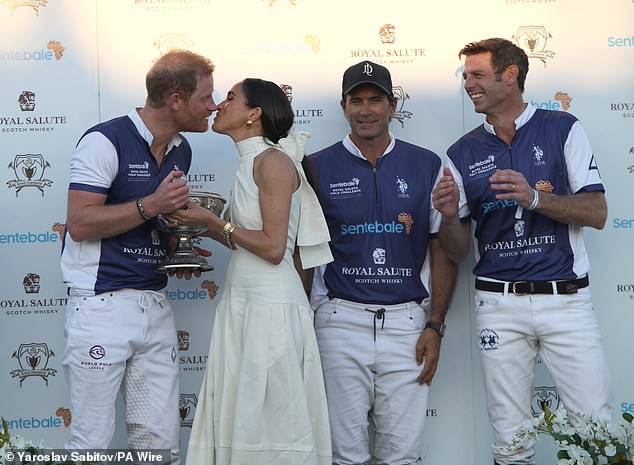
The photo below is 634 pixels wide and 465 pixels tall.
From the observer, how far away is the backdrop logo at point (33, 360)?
493 cm

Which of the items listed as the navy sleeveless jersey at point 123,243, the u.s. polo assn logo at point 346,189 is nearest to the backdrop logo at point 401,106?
the u.s. polo assn logo at point 346,189

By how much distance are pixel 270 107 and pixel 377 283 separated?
1.04 meters

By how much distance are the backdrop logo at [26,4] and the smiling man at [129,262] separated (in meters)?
1.07

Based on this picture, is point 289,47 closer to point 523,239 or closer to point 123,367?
point 523,239

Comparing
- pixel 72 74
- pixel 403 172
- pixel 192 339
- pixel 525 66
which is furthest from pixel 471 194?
pixel 72 74

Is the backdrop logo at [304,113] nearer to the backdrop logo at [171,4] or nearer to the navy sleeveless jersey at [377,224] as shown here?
the navy sleeveless jersey at [377,224]

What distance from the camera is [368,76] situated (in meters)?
4.57

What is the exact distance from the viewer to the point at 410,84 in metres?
5.00

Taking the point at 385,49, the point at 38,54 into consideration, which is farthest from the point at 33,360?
the point at 385,49

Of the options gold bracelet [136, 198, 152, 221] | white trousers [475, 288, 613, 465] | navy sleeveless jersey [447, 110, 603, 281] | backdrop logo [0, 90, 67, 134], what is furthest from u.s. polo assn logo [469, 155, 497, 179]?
backdrop logo [0, 90, 67, 134]

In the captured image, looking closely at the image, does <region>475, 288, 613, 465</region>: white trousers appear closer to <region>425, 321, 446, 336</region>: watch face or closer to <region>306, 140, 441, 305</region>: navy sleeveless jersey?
<region>425, 321, 446, 336</region>: watch face

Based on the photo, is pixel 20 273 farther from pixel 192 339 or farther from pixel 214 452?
pixel 214 452

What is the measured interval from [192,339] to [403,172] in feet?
4.74

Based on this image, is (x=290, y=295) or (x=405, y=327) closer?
(x=290, y=295)
